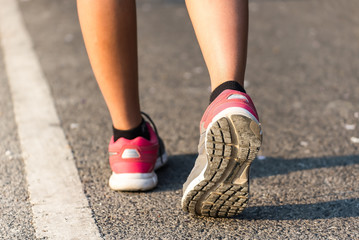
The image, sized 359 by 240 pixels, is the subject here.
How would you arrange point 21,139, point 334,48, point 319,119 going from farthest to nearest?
point 334,48 < point 319,119 < point 21,139

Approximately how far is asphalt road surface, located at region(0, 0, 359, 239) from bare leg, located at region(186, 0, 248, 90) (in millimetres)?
503

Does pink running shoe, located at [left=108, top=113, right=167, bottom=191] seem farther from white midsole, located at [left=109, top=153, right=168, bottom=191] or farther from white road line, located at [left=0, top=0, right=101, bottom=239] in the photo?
white road line, located at [left=0, top=0, right=101, bottom=239]

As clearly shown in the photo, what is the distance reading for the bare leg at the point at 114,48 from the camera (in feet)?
5.73

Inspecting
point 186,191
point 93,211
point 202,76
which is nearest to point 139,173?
point 93,211

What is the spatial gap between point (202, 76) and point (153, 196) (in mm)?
1581

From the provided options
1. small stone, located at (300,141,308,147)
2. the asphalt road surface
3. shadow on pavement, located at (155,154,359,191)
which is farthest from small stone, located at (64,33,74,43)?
small stone, located at (300,141,308,147)

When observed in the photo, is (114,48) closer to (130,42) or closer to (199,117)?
(130,42)

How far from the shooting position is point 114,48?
1.79m

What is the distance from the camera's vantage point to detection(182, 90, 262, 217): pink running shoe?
1.50 metres

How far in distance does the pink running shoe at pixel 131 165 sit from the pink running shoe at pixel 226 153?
337 millimetres

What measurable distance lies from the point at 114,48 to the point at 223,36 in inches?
15.5

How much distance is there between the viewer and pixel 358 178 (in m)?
2.16

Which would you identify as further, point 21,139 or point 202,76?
point 202,76

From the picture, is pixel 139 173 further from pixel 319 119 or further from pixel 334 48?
pixel 334 48
